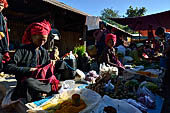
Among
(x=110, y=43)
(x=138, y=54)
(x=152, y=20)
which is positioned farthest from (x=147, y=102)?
(x=152, y=20)

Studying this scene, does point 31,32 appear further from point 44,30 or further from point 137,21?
point 137,21

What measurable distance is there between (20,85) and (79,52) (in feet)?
10.8

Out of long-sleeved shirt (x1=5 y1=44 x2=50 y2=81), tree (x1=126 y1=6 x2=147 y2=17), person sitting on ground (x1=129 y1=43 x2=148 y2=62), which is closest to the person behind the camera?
long-sleeved shirt (x1=5 y1=44 x2=50 y2=81)

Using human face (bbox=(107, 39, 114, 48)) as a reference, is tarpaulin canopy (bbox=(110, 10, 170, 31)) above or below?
above

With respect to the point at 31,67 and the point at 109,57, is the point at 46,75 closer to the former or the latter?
the point at 31,67

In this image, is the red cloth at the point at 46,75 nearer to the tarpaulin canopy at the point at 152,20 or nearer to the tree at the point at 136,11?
the tarpaulin canopy at the point at 152,20

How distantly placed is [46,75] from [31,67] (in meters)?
0.28

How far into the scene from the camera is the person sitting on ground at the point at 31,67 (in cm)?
180

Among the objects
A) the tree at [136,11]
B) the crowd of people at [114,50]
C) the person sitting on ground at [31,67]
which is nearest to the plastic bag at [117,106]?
the person sitting on ground at [31,67]

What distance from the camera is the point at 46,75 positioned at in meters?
2.08

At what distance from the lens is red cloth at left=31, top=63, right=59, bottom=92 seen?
1943 millimetres

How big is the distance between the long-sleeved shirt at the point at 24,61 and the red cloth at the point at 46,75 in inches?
4.0

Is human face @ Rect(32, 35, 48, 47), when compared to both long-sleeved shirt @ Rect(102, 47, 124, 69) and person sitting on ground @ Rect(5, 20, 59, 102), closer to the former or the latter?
person sitting on ground @ Rect(5, 20, 59, 102)

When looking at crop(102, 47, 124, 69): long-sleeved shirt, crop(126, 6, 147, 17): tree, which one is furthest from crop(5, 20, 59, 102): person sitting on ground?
crop(126, 6, 147, 17): tree
